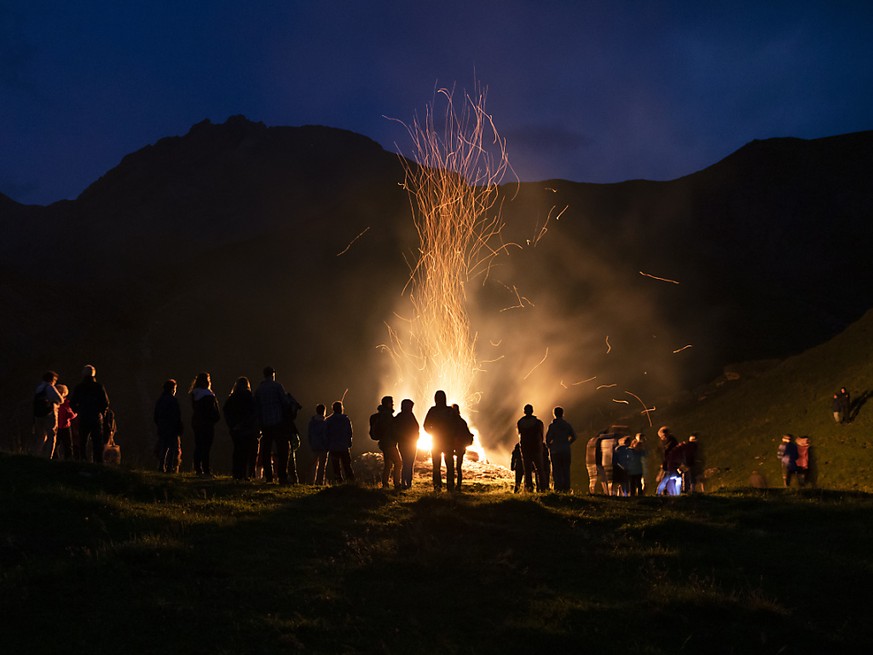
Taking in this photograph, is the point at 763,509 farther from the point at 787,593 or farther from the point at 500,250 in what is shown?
the point at 500,250

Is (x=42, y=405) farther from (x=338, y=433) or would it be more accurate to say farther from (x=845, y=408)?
(x=845, y=408)

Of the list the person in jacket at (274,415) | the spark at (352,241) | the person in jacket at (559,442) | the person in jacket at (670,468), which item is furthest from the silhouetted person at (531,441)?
the spark at (352,241)

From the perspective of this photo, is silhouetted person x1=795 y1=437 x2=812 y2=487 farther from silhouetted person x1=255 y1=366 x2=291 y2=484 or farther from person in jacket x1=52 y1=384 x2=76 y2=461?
person in jacket x1=52 y1=384 x2=76 y2=461

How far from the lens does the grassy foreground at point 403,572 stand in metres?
7.33

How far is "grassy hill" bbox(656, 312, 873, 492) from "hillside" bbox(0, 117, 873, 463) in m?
15.4

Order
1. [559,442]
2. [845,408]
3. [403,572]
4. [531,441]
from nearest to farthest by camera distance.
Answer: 1. [403,572]
2. [531,441]
3. [559,442]
4. [845,408]

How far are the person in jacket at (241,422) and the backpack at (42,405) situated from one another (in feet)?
12.2

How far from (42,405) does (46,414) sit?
257 millimetres

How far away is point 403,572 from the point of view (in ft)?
30.9

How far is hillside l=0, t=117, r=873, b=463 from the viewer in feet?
234

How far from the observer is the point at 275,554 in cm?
994

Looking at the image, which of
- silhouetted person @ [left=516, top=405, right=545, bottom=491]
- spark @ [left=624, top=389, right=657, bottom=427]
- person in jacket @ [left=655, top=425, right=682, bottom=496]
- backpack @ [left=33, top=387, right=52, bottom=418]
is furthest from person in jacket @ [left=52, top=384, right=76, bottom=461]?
spark @ [left=624, top=389, right=657, bottom=427]

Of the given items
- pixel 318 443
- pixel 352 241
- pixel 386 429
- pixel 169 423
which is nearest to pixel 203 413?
pixel 169 423

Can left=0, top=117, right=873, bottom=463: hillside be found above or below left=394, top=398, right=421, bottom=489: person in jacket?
above
